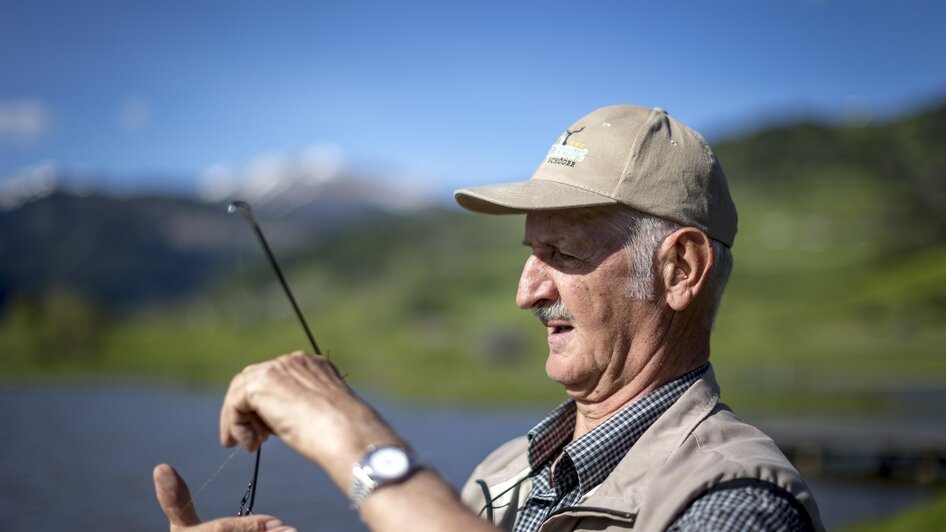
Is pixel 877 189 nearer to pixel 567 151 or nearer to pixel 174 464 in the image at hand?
pixel 174 464

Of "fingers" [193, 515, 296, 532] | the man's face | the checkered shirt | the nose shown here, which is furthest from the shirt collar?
"fingers" [193, 515, 296, 532]

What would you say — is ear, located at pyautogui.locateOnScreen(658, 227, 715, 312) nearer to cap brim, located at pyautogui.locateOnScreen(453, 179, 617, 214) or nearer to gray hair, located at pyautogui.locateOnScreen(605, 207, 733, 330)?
gray hair, located at pyautogui.locateOnScreen(605, 207, 733, 330)

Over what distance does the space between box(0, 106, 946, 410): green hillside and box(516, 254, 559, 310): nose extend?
0.84 meters

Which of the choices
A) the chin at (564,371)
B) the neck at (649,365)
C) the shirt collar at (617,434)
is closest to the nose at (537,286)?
the chin at (564,371)

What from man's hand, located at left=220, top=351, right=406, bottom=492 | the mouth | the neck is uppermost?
man's hand, located at left=220, top=351, right=406, bottom=492

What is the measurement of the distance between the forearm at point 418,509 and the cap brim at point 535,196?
1045mm

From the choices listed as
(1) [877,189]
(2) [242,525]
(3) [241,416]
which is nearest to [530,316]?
(1) [877,189]

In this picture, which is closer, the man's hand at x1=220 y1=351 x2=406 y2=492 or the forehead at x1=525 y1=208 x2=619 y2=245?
the man's hand at x1=220 y1=351 x2=406 y2=492

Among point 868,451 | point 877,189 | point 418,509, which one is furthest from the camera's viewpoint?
point 877,189

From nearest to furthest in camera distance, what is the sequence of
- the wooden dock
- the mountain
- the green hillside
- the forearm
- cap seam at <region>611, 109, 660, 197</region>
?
the forearm, cap seam at <region>611, 109, 660, 197</region>, the wooden dock, the green hillside, the mountain

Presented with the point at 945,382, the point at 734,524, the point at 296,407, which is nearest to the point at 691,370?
the point at 734,524

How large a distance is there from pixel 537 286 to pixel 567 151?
1.35ft

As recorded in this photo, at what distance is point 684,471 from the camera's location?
85.6 inches

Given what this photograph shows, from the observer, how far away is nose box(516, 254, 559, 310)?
2.66m
